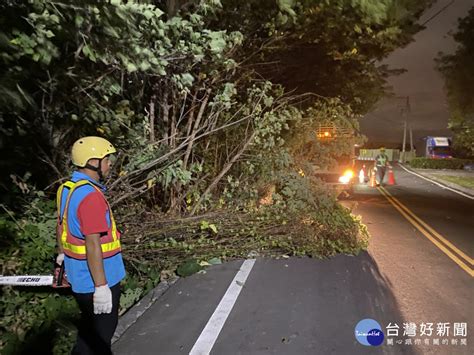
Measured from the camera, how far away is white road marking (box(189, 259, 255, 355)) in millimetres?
3545

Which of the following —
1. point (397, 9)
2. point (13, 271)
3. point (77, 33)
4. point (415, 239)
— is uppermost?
point (397, 9)

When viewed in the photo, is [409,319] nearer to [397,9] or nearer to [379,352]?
[379,352]

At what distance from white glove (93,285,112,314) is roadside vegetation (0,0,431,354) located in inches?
63.9

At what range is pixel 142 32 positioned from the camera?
3.75 metres

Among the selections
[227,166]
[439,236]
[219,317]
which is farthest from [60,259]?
[439,236]

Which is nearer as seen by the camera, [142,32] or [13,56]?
[13,56]

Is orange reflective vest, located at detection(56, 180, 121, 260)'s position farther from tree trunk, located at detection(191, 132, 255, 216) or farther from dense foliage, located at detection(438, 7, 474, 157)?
dense foliage, located at detection(438, 7, 474, 157)

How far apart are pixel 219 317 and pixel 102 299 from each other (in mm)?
1799

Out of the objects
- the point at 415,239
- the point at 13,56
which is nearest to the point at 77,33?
the point at 13,56

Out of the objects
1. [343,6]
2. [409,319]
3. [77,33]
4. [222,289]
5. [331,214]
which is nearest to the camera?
[77,33]

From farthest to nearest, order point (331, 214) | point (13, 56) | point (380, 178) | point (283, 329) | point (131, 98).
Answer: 1. point (380, 178)
2. point (331, 214)
3. point (131, 98)
4. point (283, 329)
5. point (13, 56)

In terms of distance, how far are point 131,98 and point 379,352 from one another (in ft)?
16.4

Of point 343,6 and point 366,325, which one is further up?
point 343,6

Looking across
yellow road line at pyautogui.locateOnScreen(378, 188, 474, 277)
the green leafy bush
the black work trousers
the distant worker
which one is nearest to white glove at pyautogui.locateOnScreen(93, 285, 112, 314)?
the black work trousers
